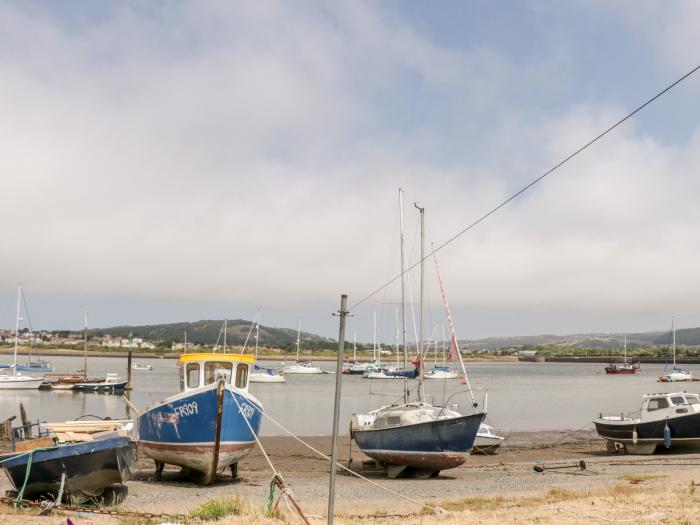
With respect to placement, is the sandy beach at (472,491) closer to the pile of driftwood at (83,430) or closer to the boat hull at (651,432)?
the boat hull at (651,432)

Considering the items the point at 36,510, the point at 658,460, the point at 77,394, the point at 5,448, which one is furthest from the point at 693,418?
the point at 77,394

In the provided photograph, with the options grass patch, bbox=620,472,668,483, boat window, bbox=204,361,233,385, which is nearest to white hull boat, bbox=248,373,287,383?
boat window, bbox=204,361,233,385

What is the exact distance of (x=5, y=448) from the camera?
101 ft

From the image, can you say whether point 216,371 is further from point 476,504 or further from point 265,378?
point 265,378

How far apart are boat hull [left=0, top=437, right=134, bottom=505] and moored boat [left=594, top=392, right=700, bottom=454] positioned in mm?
24278

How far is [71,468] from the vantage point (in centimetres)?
1656

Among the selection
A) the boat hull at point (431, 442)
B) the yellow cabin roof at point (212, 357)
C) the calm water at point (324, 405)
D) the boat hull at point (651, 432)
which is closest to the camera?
the yellow cabin roof at point (212, 357)

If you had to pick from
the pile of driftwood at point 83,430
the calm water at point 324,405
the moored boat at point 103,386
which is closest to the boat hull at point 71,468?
the pile of driftwood at point 83,430

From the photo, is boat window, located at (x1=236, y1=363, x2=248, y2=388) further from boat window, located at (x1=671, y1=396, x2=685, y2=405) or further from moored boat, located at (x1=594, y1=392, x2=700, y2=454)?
boat window, located at (x1=671, y1=396, x2=685, y2=405)

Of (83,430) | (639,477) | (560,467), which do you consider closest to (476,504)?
(639,477)

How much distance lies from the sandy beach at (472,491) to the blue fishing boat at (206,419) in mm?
932

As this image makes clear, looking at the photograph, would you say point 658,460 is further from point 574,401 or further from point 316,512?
point 574,401

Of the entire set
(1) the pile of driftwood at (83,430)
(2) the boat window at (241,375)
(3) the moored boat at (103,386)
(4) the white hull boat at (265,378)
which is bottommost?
(4) the white hull boat at (265,378)

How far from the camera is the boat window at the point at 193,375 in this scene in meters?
22.3
